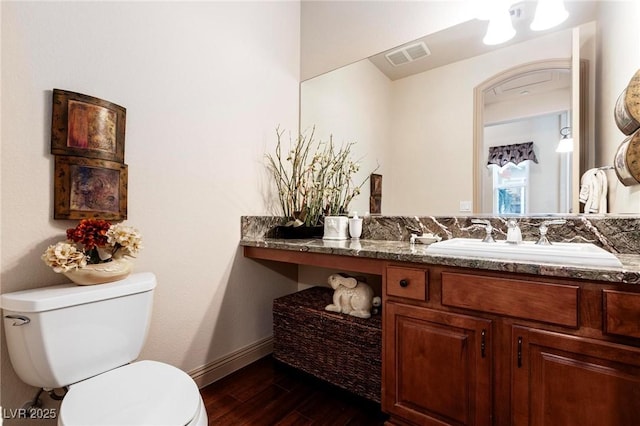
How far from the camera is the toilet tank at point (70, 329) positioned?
0.99 meters

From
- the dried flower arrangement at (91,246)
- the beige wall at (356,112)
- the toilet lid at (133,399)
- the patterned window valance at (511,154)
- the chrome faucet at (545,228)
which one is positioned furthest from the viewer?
the beige wall at (356,112)

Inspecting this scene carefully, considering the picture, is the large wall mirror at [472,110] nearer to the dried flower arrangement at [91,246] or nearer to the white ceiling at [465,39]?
the white ceiling at [465,39]

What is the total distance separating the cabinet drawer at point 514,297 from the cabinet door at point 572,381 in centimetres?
6

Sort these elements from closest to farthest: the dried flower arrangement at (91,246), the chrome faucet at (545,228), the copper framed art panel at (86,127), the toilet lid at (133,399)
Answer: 1. the toilet lid at (133,399)
2. the dried flower arrangement at (91,246)
3. the copper framed art panel at (86,127)
4. the chrome faucet at (545,228)

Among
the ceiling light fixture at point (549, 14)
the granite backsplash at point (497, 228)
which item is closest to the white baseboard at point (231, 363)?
the granite backsplash at point (497, 228)

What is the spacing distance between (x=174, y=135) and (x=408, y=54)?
148cm

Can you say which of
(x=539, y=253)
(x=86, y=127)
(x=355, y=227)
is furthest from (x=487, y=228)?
(x=86, y=127)

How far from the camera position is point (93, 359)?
43.0 inches

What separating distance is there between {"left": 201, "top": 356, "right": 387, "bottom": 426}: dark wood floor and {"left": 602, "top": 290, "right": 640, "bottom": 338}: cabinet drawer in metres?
1.06

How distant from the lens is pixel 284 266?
89.9 inches

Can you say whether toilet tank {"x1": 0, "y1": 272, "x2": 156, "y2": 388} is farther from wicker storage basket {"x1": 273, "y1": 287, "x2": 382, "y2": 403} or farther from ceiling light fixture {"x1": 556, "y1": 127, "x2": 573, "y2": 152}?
ceiling light fixture {"x1": 556, "y1": 127, "x2": 573, "y2": 152}

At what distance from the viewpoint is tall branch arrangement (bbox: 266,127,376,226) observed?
2.13m

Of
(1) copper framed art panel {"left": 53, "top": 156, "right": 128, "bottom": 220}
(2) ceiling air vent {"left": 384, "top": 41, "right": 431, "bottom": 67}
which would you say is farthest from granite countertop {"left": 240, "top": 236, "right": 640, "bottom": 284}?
(2) ceiling air vent {"left": 384, "top": 41, "right": 431, "bottom": 67}

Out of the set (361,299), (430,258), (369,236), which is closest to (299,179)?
(369,236)
